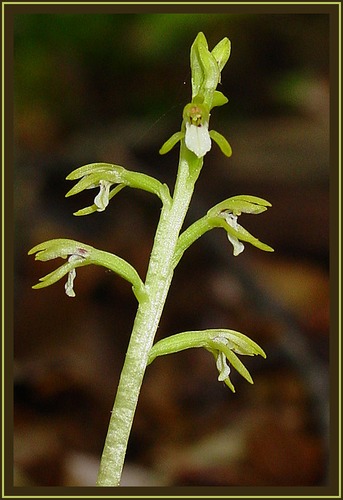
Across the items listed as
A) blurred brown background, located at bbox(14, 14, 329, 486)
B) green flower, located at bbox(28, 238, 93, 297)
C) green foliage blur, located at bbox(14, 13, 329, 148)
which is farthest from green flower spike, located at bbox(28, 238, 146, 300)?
green foliage blur, located at bbox(14, 13, 329, 148)

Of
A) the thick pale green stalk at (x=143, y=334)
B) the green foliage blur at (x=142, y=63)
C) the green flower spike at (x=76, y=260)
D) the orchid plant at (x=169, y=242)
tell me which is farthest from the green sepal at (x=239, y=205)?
the green foliage blur at (x=142, y=63)

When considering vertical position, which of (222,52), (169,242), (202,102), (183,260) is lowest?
(183,260)

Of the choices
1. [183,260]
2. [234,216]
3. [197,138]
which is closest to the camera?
[197,138]

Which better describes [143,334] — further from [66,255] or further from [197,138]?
[197,138]

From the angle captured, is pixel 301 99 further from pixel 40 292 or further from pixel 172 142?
pixel 172 142

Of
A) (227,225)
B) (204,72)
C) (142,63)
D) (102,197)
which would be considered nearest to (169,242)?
(227,225)

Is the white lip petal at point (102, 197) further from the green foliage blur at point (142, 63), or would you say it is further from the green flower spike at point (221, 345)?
the green foliage blur at point (142, 63)

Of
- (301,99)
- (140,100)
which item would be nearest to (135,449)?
(140,100)

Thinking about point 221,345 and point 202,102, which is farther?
point 221,345
